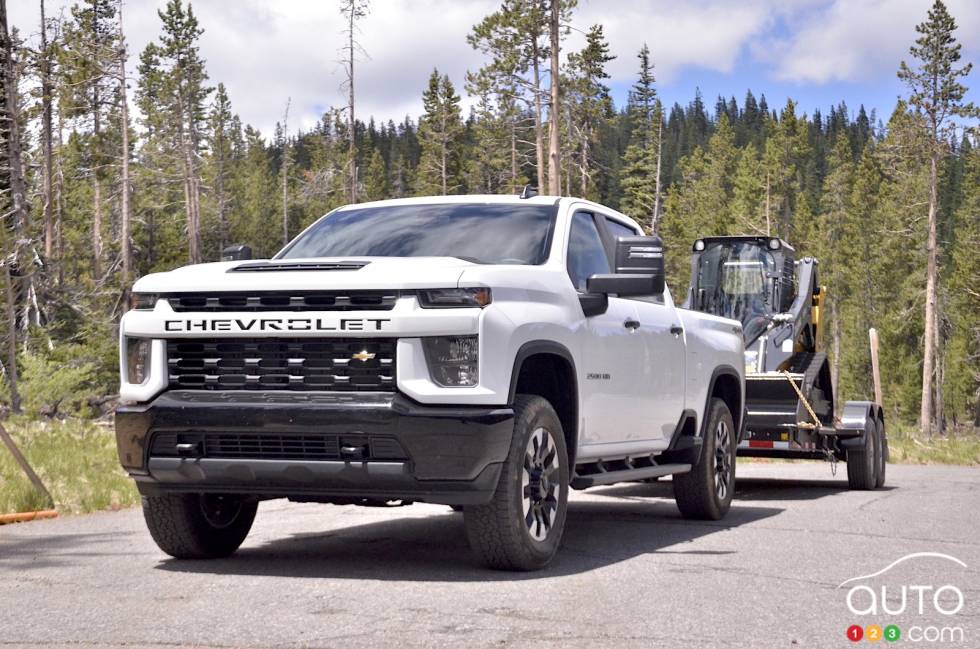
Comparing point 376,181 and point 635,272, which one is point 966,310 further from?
point 635,272

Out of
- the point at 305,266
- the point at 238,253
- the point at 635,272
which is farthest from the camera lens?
the point at 238,253

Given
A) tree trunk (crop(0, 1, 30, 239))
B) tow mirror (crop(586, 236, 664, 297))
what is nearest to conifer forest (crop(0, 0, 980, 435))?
tree trunk (crop(0, 1, 30, 239))

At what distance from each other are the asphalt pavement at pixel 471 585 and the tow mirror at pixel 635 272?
63.2 inches

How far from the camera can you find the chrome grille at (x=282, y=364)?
635 centimetres

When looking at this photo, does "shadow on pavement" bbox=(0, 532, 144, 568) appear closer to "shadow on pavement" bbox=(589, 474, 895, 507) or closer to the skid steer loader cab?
"shadow on pavement" bbox=(589, 474, 895, 507)

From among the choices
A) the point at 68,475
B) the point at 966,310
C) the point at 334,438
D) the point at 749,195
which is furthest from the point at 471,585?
the point at 749,195

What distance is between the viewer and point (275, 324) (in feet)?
21.1

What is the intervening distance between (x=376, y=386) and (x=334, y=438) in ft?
1.10

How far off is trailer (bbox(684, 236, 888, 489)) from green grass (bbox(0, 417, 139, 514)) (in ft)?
23.0

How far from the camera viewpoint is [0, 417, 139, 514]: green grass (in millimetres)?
9836

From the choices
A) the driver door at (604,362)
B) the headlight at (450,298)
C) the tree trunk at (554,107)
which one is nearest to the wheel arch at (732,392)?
the driver door at (604,362)

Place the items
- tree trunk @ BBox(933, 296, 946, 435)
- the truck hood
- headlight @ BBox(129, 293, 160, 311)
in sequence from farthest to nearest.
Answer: tree trunk @ BBox(933, 296, 946, 435)
headlight @ BBox(129, 293, 160, 311)
the truck hood

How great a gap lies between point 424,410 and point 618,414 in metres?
2.14

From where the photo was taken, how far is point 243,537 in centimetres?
777
